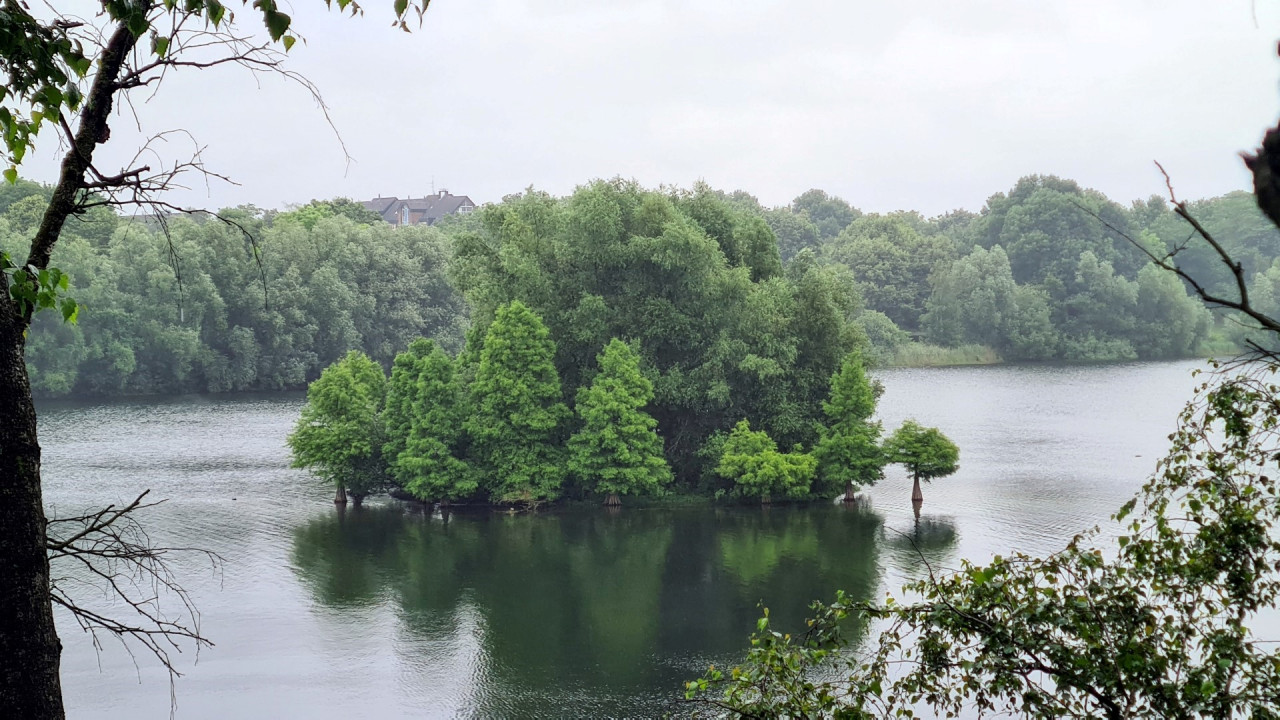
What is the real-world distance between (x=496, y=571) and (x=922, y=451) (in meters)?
Result: 12.1

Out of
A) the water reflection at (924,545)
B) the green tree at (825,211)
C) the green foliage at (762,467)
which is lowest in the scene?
the water reflection at (924,545)

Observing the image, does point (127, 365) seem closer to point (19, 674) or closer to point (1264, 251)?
→ point (19, 674)

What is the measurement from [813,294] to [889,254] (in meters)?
42.0

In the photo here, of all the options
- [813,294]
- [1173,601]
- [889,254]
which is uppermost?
[889,254]

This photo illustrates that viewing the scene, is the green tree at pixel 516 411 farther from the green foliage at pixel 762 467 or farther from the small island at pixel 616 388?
the green foliage at pixel 762 467

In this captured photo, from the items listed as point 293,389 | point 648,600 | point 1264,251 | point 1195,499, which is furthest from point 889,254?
point 1195,499

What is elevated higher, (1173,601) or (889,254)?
(889,254)

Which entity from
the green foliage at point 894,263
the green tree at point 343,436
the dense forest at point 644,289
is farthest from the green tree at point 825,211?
the green tree at point 343,436

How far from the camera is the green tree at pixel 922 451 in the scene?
29.9 meters

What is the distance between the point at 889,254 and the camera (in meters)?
72.9

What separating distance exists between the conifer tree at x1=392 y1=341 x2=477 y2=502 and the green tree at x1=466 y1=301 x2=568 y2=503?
615mm

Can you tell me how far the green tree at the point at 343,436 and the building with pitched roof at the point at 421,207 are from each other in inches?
2903

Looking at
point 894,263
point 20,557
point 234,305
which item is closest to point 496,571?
point 20,557

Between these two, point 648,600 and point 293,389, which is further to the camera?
point 293,389
